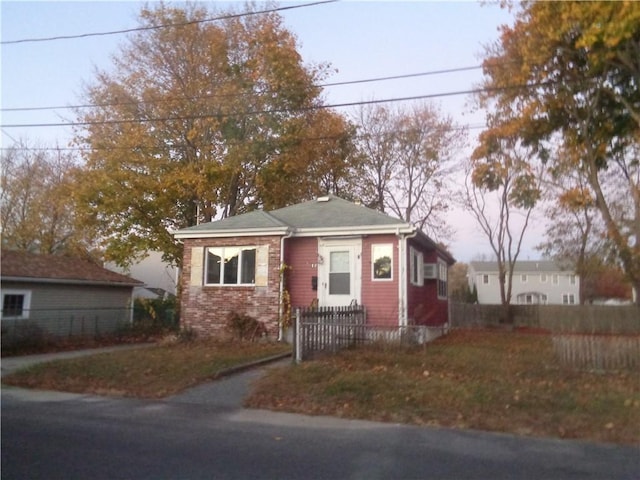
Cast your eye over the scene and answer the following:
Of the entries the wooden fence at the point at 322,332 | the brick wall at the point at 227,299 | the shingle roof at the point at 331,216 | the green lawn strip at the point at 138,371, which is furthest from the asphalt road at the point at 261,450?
the shingle roof at the point at 331,216

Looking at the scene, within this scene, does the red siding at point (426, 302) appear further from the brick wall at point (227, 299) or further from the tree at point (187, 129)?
the tree at point (187, 129)

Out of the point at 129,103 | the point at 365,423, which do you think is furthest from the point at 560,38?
the point at 129,103

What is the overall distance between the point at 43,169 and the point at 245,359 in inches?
1058

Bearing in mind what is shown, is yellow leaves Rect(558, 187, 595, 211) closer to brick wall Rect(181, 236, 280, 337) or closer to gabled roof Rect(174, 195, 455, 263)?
gabled roof Rect(174, 195, 455, 263)

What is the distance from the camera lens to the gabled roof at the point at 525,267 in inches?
2576

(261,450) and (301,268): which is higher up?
(301,268)

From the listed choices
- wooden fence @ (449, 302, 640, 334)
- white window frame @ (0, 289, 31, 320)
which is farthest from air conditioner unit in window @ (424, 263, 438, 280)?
white window frame @ (0, 289, 31, 320)

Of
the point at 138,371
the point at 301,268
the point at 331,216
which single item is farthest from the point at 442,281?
the point at 138,371

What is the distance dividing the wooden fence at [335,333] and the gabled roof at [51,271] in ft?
34.4

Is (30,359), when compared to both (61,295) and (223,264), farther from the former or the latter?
(61,295)

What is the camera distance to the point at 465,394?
9.34 m

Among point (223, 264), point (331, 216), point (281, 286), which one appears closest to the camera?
point (281, 286)

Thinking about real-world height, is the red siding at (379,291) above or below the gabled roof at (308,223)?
below

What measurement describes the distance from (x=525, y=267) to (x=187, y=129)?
5133cm
